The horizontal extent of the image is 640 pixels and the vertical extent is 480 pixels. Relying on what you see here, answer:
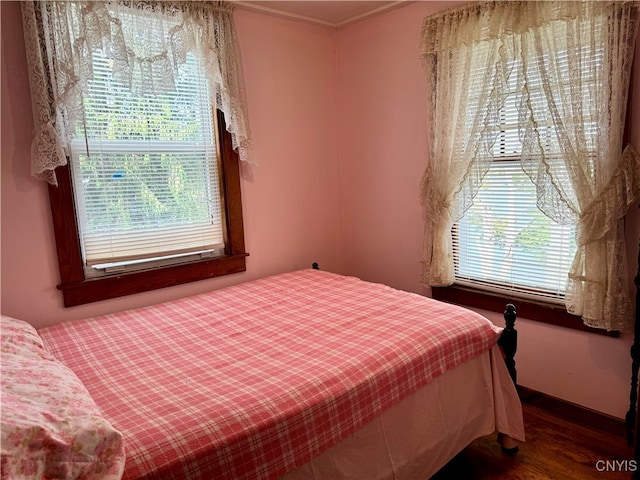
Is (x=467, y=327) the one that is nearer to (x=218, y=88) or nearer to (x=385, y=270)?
(x=385, y=270)

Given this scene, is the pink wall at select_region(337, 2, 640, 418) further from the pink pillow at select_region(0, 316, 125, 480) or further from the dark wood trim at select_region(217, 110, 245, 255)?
the pink pillow at select_region(0, 316, 125, 480)

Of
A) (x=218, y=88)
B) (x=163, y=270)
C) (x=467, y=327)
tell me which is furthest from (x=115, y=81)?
(x=467, y=327)

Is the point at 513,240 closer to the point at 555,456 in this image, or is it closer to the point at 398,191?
the point at 398,191

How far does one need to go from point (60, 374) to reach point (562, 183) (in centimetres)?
226

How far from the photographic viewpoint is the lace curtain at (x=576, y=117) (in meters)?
2.00

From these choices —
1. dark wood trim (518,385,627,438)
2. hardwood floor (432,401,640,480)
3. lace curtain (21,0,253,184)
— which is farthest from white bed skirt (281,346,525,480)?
lace curtain (21,0,253,184)

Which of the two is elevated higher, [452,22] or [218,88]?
[452,22]

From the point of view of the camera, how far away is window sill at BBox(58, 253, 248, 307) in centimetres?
229

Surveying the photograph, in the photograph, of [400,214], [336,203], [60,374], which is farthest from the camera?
[336,203]

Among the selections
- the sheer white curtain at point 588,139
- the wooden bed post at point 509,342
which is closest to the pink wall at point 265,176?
the sheer white curtain at point 588,139

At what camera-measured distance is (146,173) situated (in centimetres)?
247

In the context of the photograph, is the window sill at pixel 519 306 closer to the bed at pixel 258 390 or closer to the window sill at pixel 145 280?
the bed at pixel 258 390

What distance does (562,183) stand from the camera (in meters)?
2.18

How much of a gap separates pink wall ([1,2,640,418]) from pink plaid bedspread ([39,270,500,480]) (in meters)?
0.47
